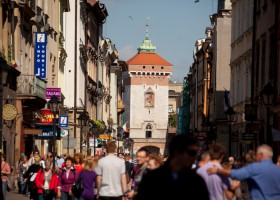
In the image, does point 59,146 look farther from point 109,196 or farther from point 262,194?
point 262,194

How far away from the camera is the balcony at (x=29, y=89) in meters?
39.9

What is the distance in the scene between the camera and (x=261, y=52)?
45.4 meters

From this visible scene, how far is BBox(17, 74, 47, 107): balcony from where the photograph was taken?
39906 mm

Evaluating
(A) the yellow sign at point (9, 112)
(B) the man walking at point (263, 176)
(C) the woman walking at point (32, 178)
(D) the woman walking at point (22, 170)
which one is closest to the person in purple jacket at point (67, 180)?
(C) the woman walking at point (32, 178)

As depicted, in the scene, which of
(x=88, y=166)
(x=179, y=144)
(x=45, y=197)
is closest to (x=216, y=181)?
(x=179, y=144)

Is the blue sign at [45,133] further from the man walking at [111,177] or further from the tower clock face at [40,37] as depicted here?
the man walking at [111,177]

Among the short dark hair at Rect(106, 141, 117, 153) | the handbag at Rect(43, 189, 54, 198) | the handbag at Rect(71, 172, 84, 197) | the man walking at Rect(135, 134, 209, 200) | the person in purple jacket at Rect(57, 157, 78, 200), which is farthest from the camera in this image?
the handbag at Rect(43, 189, 54, 198)

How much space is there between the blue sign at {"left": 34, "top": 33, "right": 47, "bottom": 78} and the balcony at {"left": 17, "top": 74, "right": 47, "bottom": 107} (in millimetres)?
3213

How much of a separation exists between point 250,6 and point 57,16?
10551 mm

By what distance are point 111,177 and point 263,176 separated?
465 cm

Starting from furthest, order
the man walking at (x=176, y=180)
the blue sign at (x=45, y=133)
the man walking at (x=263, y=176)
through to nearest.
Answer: the blue sign at (x=45, y=133)
the man walking at (x=263, y=176)
the man walking at (x=176, y=180)

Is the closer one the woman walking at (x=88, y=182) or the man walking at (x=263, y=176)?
the man walking at (x=263, y=176)

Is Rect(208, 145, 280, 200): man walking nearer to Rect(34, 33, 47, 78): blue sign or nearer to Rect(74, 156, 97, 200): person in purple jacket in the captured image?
Rect(74, 156, 97, 200): person in purple jacket

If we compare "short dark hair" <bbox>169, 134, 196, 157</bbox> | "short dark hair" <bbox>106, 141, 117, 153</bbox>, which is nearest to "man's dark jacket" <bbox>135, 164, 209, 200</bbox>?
"short dark hair" <bbox>169, 134, 196, 157</bbox>
